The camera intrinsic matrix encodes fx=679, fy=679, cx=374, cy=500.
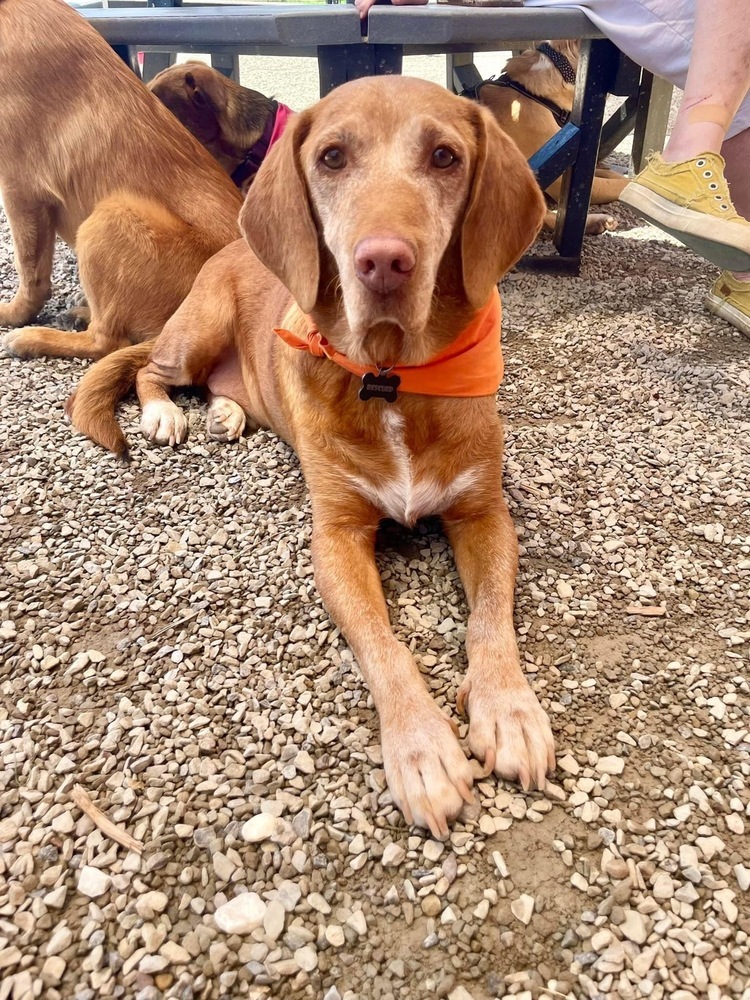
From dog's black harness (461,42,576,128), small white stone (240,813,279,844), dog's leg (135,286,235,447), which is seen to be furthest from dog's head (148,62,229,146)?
small white stone (240,813,279,844)

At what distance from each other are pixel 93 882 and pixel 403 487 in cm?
118

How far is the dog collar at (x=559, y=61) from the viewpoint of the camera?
15.7 feet

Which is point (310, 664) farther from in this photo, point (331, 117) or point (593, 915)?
point (331, 117)

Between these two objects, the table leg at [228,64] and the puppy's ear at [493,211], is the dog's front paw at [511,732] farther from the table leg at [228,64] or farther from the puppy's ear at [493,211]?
the table leg at [228,64]

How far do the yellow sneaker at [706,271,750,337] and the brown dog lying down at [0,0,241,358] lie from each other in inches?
103

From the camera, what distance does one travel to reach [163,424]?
2.72m

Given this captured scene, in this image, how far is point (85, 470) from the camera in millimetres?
2549

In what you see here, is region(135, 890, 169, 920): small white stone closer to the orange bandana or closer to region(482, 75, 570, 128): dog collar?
the orange bandana

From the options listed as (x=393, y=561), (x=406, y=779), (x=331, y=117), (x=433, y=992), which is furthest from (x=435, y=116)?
(x=433, y=992)

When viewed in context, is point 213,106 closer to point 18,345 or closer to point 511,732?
point 18,345

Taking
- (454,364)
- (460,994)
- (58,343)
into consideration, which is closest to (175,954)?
(460,994)

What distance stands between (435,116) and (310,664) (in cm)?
144

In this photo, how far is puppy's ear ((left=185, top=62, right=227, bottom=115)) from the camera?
144 inches

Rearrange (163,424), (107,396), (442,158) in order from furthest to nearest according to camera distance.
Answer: (107,396) → (163,424) → (442,158)
